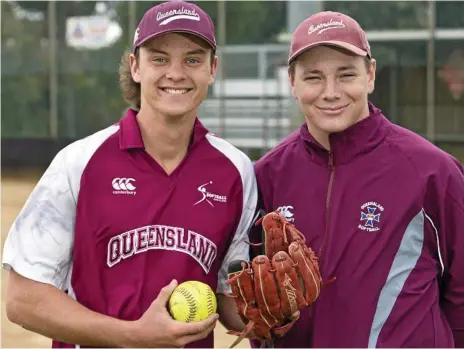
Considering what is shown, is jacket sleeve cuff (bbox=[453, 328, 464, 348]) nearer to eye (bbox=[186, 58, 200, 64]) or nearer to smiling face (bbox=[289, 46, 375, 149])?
smiling face (bbox=[289, 46, 375, 149])

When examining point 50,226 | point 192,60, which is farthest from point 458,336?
point 50,226

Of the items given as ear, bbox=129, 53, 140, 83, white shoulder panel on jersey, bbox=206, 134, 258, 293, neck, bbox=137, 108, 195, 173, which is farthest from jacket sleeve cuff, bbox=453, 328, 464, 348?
ear, bbox=129, 53, 140, 83

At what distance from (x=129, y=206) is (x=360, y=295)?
933mm

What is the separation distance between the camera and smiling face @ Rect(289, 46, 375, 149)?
9.45ft

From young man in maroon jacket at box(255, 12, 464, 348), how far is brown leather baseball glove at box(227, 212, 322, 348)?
0.53 ft

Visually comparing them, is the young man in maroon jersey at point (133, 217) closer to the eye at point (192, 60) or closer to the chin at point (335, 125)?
the eye at point (192, 60)

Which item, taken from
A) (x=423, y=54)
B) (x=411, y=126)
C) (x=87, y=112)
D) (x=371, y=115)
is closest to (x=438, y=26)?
(x=423, y=54)

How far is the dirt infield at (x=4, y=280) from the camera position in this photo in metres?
5.06

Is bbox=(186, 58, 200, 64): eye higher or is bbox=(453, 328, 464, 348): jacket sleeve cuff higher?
bbox=(186, 58, 200, 64): eye

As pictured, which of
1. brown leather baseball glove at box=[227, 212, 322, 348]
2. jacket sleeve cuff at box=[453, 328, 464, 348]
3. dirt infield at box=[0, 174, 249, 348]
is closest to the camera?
brown leather baseball glove at box=[227, 212, 322, 348]

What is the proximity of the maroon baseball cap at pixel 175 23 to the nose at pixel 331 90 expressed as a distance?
47 centimetres

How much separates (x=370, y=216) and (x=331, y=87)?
52cm

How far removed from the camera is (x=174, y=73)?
279 centimetres

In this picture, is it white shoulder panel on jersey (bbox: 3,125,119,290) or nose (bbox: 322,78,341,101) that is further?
nose (bbox: 322,78,341,101)
